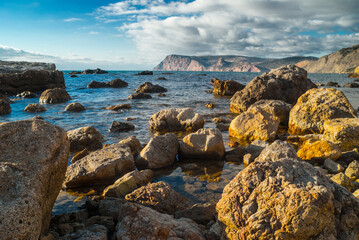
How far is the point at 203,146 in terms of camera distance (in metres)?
6.97

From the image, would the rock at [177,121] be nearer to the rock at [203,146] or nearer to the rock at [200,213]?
the rock at [203,146]

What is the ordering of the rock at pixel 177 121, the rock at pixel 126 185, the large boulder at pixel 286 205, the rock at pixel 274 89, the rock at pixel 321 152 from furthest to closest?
the rock at pixel 274 89
the rock at pixel 177 121
the rock at pixel 321 152
the rock at pixel 126 185
the large boulder at pixel 286 205

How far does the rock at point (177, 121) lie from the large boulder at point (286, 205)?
23.5 feet

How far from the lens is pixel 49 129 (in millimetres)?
3471

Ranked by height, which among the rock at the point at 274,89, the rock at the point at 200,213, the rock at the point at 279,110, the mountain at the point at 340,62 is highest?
the mountain at the point at 340,62

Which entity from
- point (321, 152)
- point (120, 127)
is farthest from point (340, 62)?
point (120, 127)

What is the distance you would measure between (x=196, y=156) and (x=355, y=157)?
14.2ft

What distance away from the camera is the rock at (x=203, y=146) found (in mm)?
6930

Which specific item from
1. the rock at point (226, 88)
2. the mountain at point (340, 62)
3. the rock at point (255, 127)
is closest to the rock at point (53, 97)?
the rock at point (226, 88)

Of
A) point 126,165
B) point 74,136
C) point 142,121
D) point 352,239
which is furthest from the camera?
point 142,121

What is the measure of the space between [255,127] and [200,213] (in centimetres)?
555

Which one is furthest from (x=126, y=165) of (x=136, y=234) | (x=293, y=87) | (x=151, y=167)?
(x=293, y=87)

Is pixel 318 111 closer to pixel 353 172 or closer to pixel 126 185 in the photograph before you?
pixel 353 172

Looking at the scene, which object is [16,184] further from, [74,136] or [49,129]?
[74,136]
